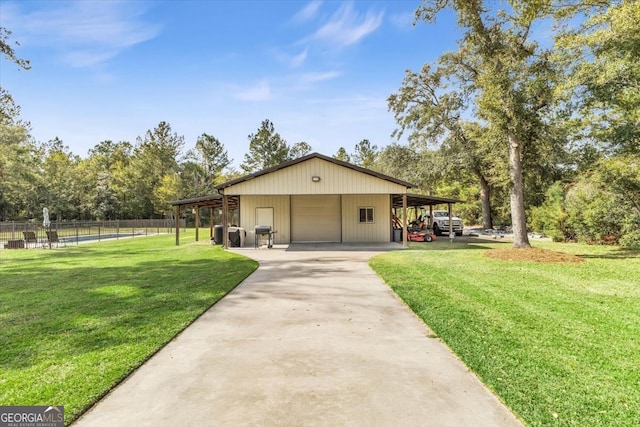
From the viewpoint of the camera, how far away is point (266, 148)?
163 feet

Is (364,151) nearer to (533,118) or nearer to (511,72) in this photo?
(533,118)

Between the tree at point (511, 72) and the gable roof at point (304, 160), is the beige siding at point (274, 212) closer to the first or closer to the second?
the gable roof at point (304, 160)

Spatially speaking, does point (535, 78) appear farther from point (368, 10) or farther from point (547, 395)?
point (547, 395)

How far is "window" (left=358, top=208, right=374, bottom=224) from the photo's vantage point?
17.4 m

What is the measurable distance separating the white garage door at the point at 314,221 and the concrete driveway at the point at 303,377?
1217 cm

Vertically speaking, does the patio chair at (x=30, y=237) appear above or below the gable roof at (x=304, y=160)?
below

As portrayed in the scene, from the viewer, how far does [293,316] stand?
4879 millimetres

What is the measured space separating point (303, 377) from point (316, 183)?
11.9 meters

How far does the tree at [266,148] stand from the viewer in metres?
49.6

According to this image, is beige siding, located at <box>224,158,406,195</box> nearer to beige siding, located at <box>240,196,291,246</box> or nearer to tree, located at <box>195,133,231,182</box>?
beige siding, located at <box>240,196,291,246</box>

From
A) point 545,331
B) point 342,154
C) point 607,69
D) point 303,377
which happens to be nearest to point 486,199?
point 607,69

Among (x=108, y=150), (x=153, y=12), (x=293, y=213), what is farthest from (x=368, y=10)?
(x=108, y=150)

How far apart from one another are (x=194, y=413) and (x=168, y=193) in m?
45.2

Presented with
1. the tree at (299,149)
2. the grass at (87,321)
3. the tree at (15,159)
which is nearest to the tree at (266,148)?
the tree at (299,149)
